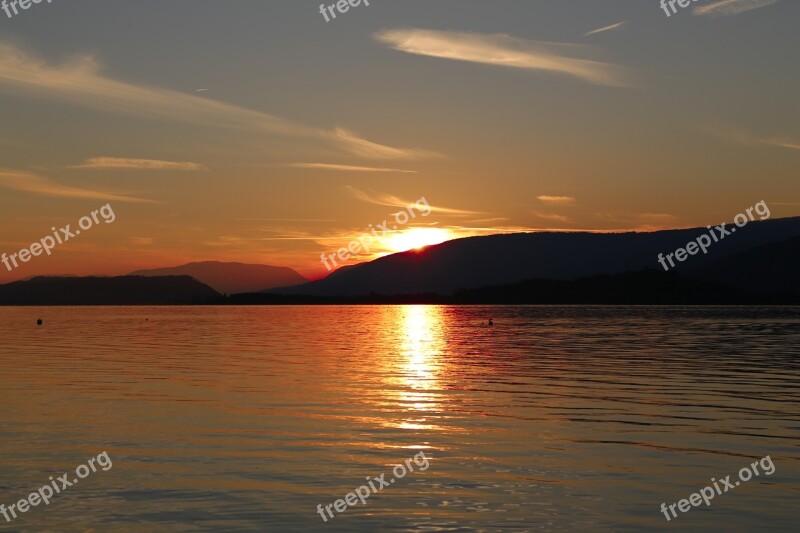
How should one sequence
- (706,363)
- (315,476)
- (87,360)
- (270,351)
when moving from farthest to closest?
(270,351) → (87,360) → (706,363) → (315,476)

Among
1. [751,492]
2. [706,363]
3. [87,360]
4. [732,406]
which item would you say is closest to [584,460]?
[751,492]

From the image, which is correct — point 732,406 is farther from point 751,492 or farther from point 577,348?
point 577,348

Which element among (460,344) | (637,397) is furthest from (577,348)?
(637,397)

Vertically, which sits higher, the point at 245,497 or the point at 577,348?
the point at 577,348

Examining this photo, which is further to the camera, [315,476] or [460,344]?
[460,344]

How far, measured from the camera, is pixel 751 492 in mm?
20672

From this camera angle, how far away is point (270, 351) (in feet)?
238

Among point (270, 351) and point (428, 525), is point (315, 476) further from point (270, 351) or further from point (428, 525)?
point (270, 351)

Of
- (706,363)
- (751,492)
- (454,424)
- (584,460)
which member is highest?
(706,363)

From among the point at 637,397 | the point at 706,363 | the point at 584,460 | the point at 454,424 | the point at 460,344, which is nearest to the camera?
the point at 584,460

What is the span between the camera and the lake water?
18.7 metres

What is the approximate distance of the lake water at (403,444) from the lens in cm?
1866

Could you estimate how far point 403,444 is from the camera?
26828mm

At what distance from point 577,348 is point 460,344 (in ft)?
51.0
